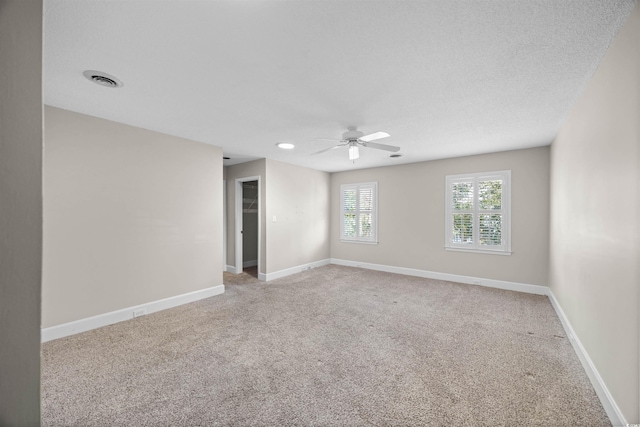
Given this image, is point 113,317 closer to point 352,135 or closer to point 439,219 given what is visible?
point 352,135

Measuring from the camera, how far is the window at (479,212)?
450 centimetres

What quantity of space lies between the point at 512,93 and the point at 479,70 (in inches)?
25.2

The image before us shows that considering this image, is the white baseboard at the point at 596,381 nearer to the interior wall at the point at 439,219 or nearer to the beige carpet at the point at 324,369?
the beige carpet at the point at 324,369

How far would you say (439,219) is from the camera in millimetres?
5172

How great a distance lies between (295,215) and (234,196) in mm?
1371

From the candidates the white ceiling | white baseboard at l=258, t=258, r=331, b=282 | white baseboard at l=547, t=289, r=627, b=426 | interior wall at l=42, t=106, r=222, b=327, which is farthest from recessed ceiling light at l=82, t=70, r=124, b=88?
white baseboard at l=547, t=289, r=627, b=426

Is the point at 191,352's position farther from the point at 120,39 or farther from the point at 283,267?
the point at 283,267

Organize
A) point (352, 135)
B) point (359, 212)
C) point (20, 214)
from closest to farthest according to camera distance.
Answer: point (20, 214), point (352, 135), point (359, 212)

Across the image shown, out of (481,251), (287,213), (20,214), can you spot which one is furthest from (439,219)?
(20,214)

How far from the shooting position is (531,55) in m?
1.82

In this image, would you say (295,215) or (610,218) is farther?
(295,215)

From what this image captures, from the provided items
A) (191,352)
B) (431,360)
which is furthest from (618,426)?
(191,352)

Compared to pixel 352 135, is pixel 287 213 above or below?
below

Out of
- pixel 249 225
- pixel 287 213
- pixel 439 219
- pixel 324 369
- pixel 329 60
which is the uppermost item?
pixel 329 60
